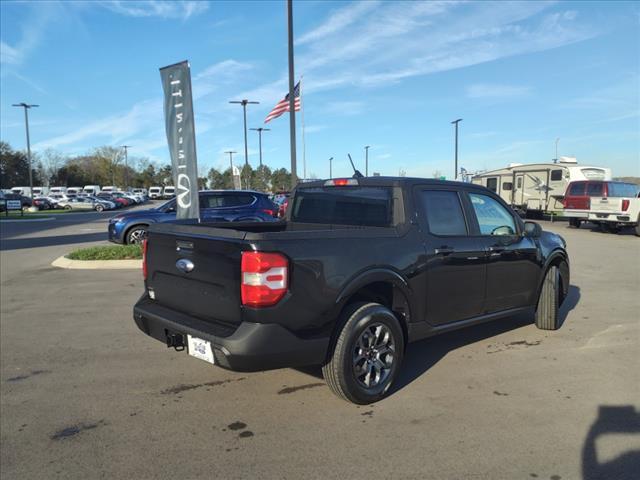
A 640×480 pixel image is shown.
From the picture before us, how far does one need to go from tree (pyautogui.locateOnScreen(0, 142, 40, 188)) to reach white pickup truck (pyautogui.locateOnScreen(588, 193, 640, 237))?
81.5 m

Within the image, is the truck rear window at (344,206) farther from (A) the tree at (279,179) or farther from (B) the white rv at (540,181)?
(A) the tree at (279,179)

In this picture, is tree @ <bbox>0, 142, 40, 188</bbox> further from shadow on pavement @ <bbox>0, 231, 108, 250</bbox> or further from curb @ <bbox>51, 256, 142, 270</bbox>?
curb @ <bbox>51, 256, 142, 270</bbox>

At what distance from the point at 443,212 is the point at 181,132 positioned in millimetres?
5662

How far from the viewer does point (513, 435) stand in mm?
3295

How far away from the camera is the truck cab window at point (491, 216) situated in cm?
485

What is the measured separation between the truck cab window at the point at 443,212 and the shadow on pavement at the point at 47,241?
14385 millimetres

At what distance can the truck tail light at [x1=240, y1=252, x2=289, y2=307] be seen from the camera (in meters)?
3.14

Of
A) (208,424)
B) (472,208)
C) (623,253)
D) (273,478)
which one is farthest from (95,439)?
(623,253)

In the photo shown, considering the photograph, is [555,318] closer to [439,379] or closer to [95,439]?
[439,379]

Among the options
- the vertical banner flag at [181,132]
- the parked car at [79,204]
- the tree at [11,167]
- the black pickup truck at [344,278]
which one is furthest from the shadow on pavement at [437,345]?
the tree at [11,167]

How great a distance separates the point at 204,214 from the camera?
1264 centimetres

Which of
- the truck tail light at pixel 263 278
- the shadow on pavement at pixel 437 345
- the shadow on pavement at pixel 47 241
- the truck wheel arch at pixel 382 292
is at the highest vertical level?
the truck tail light at pixel 263 278

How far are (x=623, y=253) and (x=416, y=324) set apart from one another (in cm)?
1136

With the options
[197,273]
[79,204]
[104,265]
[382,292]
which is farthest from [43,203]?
[382,292]
